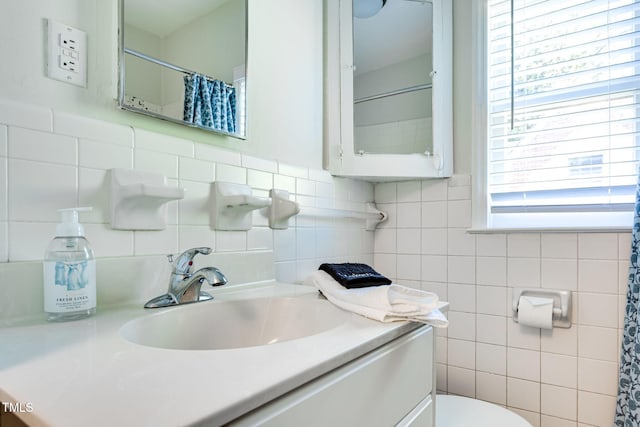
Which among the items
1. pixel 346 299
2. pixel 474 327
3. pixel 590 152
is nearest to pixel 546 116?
pixel 590 152

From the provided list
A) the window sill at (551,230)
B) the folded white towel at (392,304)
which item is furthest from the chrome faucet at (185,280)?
the window sill at (551,230)

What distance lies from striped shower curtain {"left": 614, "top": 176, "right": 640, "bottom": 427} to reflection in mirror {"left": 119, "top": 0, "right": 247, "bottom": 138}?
131 cm

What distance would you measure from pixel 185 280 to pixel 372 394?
19.1 inches

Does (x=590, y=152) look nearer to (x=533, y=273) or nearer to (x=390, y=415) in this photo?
(x=533, y=273)

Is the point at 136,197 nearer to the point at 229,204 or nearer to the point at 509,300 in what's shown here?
the point at 229,204

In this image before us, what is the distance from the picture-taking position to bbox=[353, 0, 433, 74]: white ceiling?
156cm

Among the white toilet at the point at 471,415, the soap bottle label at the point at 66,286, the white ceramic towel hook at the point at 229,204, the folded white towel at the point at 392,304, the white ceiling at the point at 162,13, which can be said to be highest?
the white ceiling at the point at 162,13

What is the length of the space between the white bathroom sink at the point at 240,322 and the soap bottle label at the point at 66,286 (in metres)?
0.12

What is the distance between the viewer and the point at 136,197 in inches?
32.3

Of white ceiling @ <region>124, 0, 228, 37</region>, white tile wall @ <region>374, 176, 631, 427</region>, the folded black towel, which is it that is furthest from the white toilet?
white ceiling @ <region>124, 0, 228, 37</region>

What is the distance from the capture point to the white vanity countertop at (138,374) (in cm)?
34

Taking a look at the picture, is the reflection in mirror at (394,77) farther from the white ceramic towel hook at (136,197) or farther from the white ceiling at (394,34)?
the white ceramic towel hook at (136,197)

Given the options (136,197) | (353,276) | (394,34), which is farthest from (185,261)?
(394,34)

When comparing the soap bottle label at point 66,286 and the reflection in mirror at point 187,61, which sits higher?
the reflection in mirror at point 187,61
